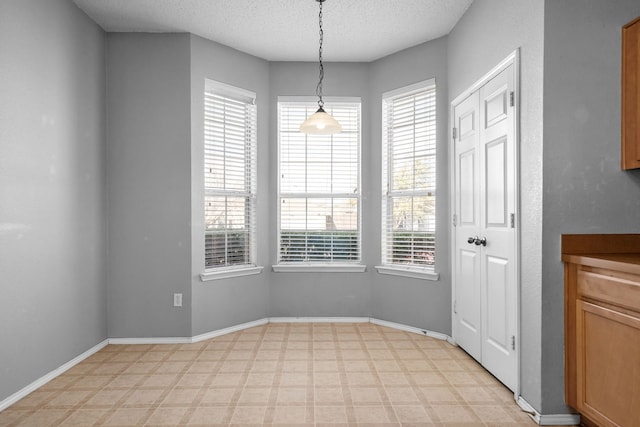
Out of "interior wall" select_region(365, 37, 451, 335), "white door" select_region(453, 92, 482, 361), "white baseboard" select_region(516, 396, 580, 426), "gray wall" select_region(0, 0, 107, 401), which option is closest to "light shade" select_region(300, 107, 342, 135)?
"white door" select_region(453, 92, 482, 361)

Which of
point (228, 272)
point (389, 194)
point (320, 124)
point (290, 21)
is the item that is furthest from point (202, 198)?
point (389, 194)

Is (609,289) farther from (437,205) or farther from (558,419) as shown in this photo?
(437,205)

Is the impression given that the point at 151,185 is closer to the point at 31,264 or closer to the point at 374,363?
the point at 31,264

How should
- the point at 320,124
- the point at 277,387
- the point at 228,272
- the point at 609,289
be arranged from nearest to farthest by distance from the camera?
the point at 609,289 < the point at 277,387 < the point at 320,124 < the point at 228,272

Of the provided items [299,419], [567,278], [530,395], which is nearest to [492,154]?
[567,278]

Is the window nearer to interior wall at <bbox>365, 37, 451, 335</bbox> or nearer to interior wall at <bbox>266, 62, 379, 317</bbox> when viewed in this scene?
interior wall at <bbox>266, 62, 379, 317</bbox>

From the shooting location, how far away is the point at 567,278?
2533mm

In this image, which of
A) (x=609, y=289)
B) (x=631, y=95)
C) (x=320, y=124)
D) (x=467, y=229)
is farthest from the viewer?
(x=467, y=229)

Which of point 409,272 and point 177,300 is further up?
point 409,272

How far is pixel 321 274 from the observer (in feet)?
16.2

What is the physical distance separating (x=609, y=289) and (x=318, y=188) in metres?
3.18

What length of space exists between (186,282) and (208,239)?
0.46 m

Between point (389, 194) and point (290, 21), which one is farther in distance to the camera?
point (389, 194)

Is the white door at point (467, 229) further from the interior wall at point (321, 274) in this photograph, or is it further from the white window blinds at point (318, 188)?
the white window blinds at point (318, 188)
